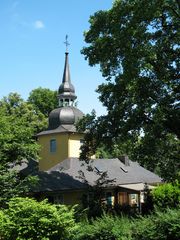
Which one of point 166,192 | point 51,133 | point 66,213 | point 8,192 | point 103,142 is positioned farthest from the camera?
point 51,133

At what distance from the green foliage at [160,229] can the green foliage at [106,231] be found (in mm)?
360

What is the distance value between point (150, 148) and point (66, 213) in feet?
33.7

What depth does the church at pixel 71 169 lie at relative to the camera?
103 ft

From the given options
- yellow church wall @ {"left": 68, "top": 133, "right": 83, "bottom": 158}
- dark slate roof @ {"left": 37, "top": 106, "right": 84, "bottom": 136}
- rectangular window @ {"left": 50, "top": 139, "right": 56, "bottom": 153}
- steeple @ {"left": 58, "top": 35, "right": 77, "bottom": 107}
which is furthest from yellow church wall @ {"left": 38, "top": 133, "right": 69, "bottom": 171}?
steeple @ {"left": 58, "top": 35, "right": 77, "bottom": 107}

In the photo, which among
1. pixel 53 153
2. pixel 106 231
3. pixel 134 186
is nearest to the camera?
pixel 106 231

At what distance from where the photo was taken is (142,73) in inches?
898

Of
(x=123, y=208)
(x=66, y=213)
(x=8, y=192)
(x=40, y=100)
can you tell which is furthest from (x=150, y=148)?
(x=40, y=100)

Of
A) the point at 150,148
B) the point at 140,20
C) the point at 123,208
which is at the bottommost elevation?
the point at 123,208

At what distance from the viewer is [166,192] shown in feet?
108

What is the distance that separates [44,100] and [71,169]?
3131cm

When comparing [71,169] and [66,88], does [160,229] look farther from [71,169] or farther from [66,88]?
[66,88]

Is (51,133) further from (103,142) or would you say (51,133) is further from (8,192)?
(8,192)

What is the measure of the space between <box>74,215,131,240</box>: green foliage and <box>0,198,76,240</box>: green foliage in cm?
43

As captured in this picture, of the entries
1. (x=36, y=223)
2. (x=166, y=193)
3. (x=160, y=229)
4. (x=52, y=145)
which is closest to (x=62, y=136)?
(x=52, y=145)
